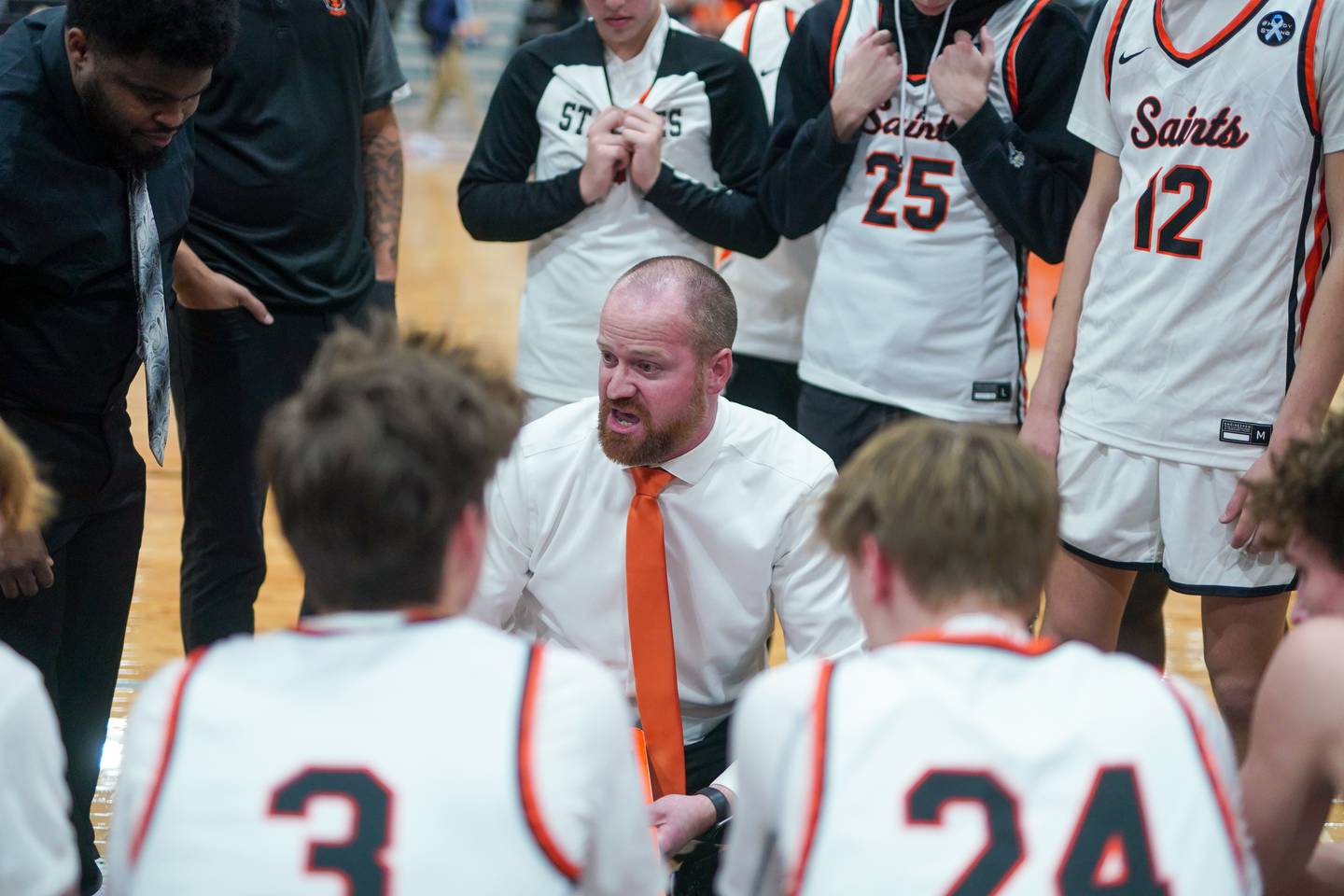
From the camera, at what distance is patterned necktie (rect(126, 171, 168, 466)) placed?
2615 millimetres

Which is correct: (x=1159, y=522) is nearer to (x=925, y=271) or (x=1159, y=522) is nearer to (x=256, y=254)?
(x=925, y=271)

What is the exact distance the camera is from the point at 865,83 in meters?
3.22

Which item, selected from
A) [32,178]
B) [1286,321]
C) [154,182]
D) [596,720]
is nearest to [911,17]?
[1286,321]

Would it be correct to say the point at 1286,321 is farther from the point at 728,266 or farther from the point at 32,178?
the point at 32,178

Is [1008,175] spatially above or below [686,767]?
above

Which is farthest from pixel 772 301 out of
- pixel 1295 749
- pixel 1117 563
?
pixel 1295 749

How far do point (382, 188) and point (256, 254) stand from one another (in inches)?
16.7

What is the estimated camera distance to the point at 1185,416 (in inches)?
107

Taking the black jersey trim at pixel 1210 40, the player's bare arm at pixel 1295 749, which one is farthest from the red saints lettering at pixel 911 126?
the player's bare arm at pixel 1295 749

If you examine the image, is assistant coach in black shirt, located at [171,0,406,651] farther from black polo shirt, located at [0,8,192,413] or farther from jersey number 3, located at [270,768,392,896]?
jersey number 3, located at [270,768,392,896]

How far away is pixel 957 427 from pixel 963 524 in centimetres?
15

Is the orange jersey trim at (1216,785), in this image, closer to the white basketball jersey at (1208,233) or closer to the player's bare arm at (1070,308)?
the white basketball jersey at (1208,233)

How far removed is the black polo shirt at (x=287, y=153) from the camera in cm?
323

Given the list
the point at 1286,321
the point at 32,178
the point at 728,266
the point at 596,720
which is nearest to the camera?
the point at 596,720
